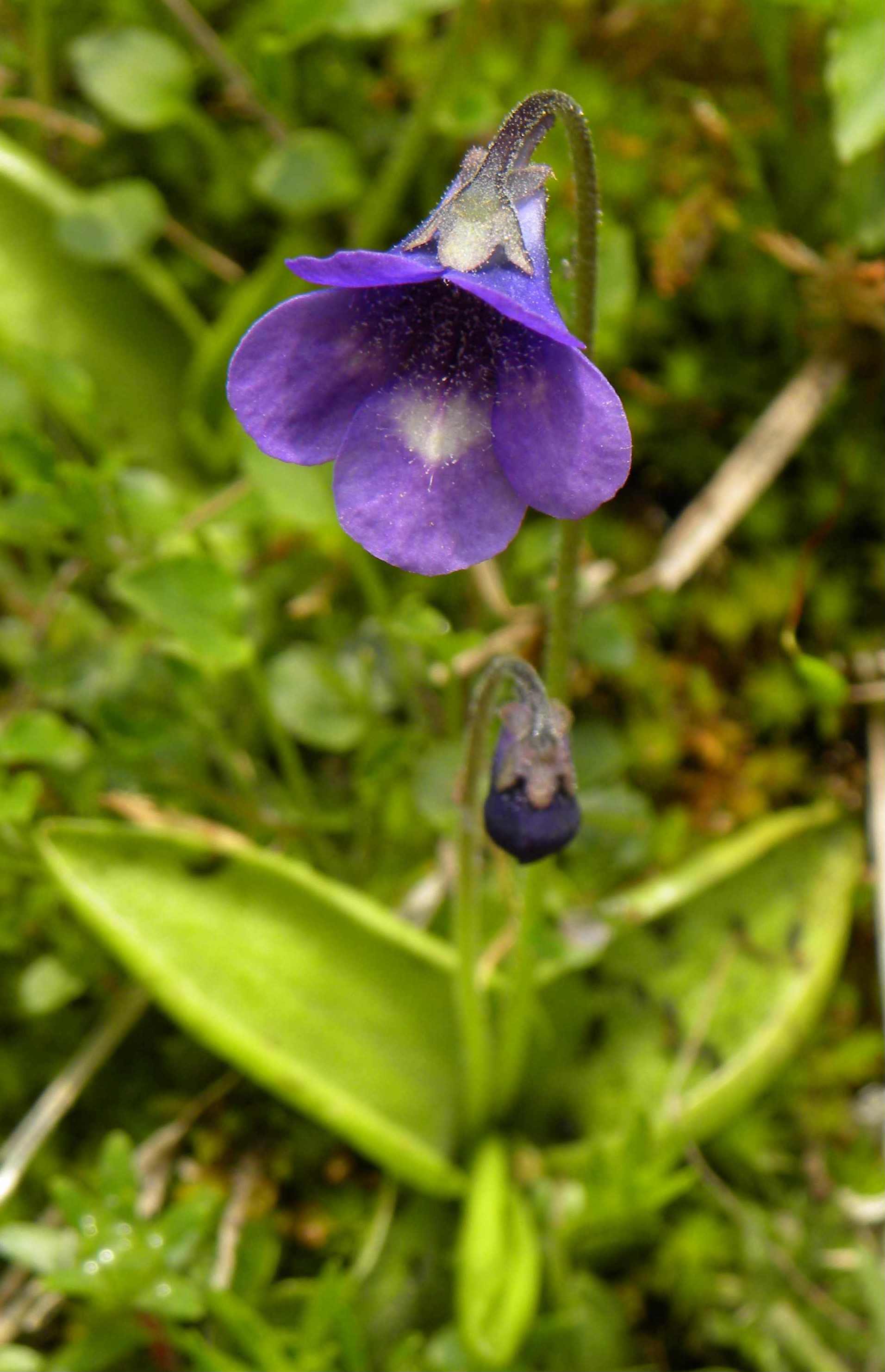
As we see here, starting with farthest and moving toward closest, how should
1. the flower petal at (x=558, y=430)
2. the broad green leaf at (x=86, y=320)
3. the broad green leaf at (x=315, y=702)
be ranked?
the broad green leaf at (x=86, y=320), the broad green leaf at (x=315, y=702), the flower petal at (x=558, y=430)

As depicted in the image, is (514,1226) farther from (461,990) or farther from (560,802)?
(560,802)

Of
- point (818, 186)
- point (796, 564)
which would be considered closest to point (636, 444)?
point (796, 564)

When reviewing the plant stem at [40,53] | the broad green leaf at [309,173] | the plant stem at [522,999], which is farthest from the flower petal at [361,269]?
the plant stem at [40,53]

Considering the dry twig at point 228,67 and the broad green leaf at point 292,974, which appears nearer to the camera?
the broad green leaf at point 292,974

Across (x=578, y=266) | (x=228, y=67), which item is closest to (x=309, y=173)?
(x=228, y=67)

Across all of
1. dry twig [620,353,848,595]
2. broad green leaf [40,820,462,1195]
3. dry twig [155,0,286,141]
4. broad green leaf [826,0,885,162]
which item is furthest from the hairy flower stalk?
dry twig [155,0,286,141]

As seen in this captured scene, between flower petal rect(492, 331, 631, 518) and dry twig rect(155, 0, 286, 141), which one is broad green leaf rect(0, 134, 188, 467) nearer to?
dry twig rect(155, 0, 286, 141)

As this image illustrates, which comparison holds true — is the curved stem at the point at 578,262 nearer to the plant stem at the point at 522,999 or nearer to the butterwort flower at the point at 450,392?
the butterwort flower at the point at 450,392
